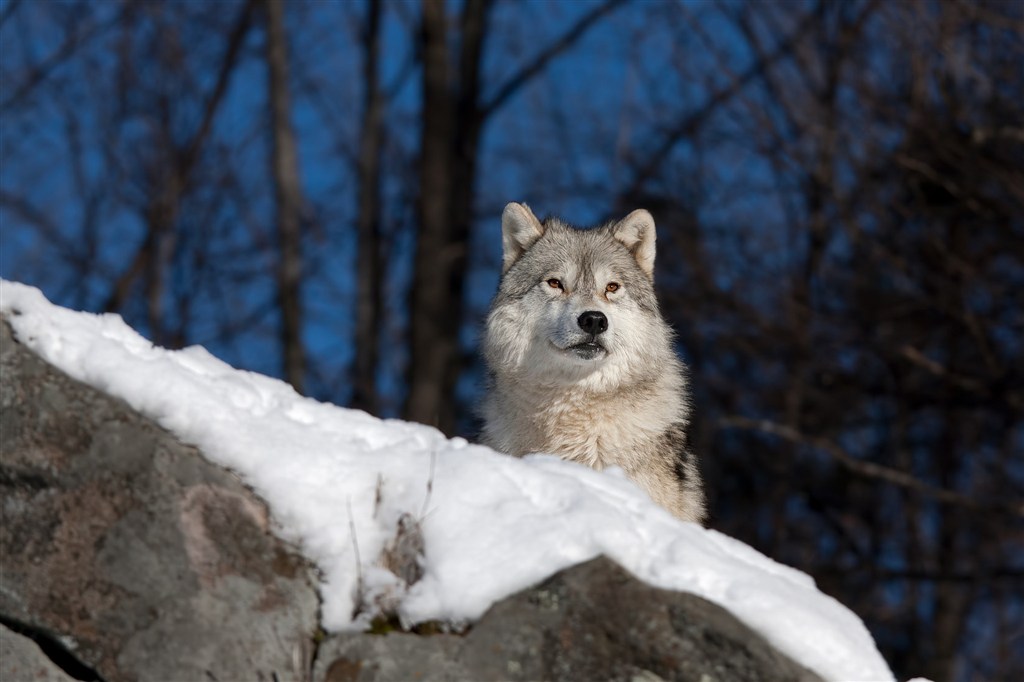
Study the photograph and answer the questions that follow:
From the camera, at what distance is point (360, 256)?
24.8 m

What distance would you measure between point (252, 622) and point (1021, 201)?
1044cm

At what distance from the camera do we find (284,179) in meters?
24.1

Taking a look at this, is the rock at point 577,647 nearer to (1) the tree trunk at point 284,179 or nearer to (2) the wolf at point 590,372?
(2) the wolf at point 590,372

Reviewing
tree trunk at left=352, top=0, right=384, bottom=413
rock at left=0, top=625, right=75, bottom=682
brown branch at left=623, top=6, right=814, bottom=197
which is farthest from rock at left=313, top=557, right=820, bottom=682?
tree trunk at left=352, top=0, right=384, bottom=413

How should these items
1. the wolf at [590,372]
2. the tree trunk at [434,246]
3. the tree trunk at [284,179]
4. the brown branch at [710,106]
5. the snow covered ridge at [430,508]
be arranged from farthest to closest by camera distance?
the tree trunk at [284,179], the tree trunk at [434,246], the brown branch at [710,106], the wolf at [590,372], the snow covered ridge at [430,508]

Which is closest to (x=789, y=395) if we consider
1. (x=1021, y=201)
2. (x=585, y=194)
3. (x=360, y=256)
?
(x=1021, y=201)

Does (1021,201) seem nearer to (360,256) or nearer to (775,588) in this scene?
(775,588)

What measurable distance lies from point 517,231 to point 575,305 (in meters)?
1.13

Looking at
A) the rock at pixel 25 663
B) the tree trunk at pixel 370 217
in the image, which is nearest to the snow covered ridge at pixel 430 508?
the rock at pixel 25 663

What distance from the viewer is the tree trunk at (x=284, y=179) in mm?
22625

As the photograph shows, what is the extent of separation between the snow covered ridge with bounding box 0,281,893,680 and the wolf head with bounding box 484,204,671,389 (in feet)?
8.19

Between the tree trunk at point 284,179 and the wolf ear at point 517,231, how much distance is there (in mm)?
14401

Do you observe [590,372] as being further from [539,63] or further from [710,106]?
[539,63]

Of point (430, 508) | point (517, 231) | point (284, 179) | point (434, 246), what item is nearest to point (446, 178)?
point (434, 246)
